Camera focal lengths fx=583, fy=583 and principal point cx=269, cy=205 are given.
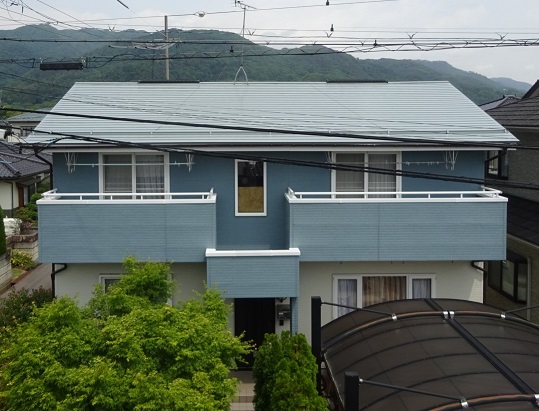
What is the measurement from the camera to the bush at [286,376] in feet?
25.8

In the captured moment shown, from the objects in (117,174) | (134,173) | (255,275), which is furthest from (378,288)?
(117,174)

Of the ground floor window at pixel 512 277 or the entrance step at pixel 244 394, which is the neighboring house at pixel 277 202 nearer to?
the entrance step at pixel 244 394

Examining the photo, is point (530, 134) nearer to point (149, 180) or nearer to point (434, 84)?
point (434, 84)

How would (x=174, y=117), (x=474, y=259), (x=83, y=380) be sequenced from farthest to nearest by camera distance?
(x=174, y=117)
(x=474, y=259)
(x=83, y=380)

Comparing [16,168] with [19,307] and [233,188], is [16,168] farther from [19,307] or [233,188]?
[233,188]

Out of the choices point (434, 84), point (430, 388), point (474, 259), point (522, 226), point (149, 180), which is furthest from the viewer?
point (434, 84)

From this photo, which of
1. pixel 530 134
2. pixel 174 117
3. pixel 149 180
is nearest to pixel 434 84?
pixel 530 134

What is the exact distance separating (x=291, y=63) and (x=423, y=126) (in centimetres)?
5943

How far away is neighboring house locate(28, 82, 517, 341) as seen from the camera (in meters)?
11.8

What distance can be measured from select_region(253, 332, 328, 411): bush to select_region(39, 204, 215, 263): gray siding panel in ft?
10.9

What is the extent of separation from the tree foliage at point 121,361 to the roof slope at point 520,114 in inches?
486

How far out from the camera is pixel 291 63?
70.9 m

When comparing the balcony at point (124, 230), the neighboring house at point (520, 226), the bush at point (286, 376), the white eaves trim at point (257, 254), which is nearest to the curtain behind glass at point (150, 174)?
the balcony at point (124, 230)

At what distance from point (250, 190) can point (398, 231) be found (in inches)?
135
